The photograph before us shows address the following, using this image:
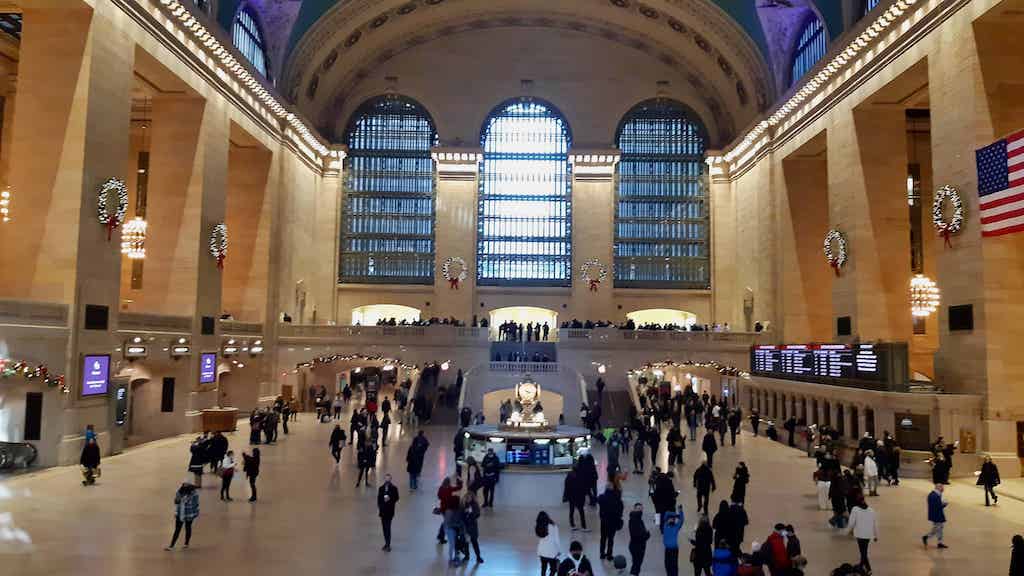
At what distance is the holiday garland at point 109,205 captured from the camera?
61.4ft

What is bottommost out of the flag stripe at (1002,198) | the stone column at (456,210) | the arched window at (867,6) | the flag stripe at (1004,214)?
the flag stripe at (1004,214)

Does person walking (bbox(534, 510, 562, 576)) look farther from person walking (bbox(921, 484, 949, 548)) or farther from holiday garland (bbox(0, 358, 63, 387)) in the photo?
holiday garland (bbox(0, 358, 63, 387))

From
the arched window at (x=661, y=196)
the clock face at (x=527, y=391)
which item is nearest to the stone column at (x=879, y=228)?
the clock face at (x=527, y=391)

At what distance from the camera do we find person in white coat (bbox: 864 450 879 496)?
14930mm

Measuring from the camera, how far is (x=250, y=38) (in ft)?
99.6

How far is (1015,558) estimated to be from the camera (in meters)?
7.80

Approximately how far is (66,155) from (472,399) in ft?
50.5

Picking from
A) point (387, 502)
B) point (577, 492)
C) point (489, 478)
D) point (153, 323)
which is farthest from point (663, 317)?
point (387, 502)

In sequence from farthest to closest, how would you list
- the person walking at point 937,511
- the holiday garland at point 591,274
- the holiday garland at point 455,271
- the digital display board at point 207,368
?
1. the holiday garland at point 591,274
2. the holiday garland at point 455,271
3. the digital display board at point 207,368
4. the person walking at point 937,511

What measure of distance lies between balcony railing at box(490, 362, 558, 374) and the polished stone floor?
37.0 feet

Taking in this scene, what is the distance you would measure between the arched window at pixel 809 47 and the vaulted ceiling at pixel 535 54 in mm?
1060

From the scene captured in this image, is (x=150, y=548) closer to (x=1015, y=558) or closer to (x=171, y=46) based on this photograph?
(x=1015, y=558)

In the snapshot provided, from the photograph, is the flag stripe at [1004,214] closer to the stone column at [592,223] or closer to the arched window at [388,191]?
the stone column at [592,223]

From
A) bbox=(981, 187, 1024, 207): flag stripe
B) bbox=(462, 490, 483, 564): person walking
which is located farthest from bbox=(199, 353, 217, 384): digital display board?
bbox=(981, 187, 1024, 207): flag stripe
